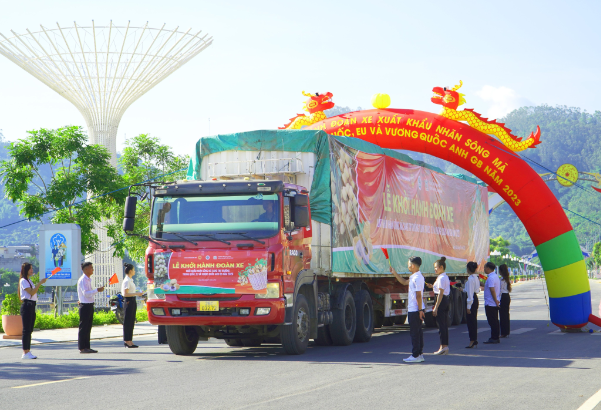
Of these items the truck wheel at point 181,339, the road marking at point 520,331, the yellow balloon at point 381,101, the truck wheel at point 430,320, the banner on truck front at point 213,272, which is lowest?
the road marking at point 520,331

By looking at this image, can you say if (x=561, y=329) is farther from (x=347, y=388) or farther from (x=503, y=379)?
(x=347, y=388)

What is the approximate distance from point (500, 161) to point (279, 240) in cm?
981

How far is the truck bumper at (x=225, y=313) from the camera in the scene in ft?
38.9

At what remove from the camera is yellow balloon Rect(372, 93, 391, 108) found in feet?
68.4

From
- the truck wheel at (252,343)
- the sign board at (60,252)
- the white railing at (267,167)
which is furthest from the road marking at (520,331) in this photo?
the sign board at (60,252)

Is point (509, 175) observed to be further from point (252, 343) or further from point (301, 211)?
point (301, 211)

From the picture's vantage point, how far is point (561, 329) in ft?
61.2

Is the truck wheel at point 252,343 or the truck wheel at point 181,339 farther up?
Result: the truck wheel at point 181,339

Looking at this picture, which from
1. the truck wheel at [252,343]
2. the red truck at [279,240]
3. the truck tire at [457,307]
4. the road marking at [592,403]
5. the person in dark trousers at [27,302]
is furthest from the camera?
the truck tire at [457,307]

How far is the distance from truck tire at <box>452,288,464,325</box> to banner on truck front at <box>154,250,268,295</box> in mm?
12096

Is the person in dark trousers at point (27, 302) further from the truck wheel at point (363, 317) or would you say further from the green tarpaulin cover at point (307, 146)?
the truck wheel at point (363, 317)

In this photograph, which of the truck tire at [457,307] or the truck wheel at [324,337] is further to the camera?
the truck tire at [457,307]

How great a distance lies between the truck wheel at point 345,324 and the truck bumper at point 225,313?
2.66m

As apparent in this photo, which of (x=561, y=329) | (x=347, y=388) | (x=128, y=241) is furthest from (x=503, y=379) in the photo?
(x=128, y=241)
